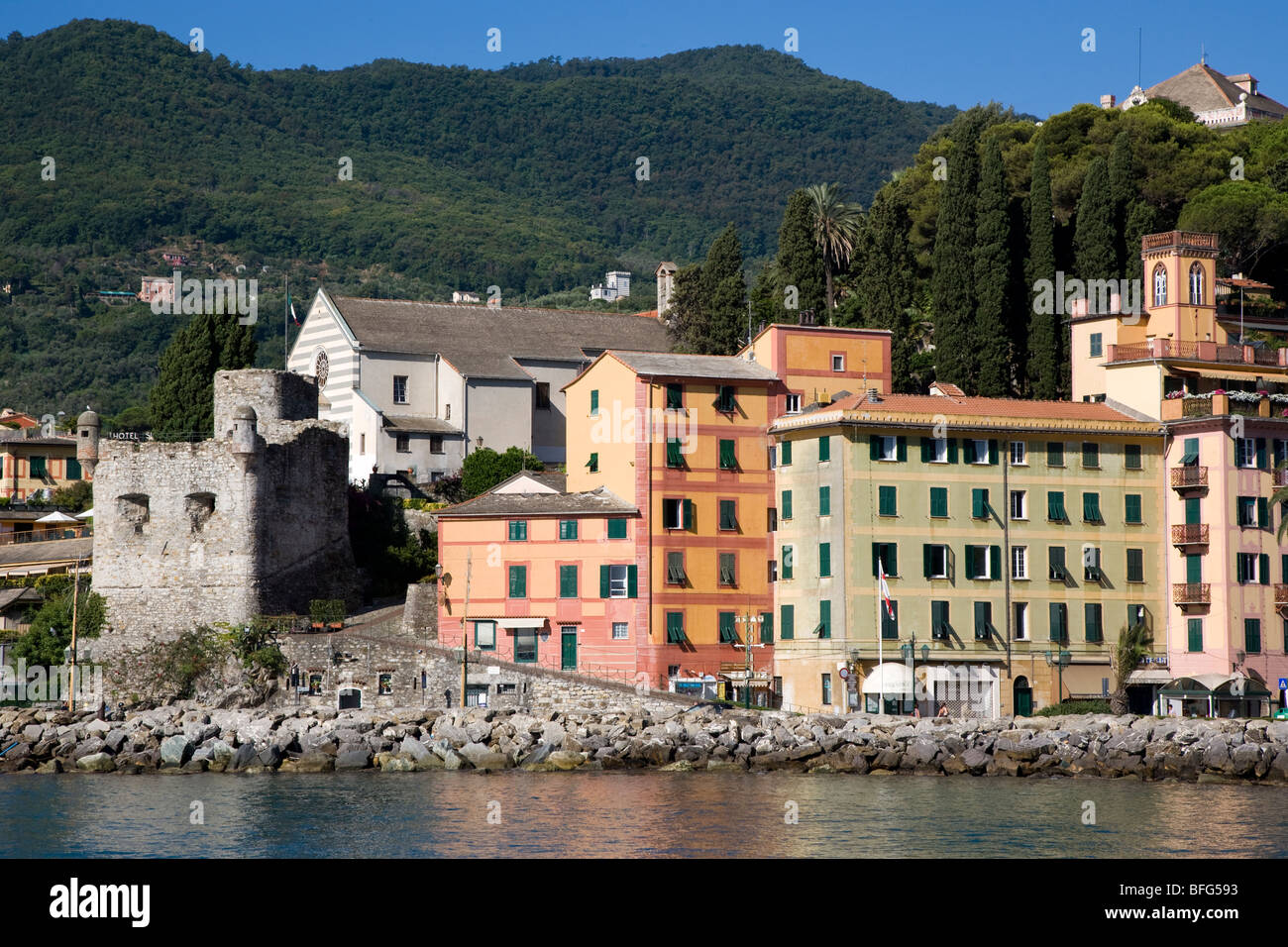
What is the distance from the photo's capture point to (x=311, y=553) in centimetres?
5869

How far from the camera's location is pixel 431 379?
243 ft

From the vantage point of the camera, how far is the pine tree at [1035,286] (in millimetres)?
Answer: 62219

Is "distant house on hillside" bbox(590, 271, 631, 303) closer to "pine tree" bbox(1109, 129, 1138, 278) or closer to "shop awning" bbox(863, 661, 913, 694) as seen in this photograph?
"pine tree" bbox(1109, 129, 1138, 278)

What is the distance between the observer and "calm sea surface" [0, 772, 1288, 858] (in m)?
31.1

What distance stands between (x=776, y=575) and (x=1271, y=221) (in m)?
27.7

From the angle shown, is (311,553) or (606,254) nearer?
(311,553)

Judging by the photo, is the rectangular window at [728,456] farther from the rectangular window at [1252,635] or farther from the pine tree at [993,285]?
the rectangular window at [1252,635]

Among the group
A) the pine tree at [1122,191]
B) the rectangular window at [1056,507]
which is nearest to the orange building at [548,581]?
the rectangular window at [1056,507]

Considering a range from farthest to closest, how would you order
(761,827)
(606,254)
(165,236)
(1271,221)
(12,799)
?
(606,254) → (165,236) → (1271,221) → (12,799) → (761,827)

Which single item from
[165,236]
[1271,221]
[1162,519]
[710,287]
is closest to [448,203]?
[165,236]

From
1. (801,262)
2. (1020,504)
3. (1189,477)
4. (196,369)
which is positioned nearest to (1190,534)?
(1189,477)

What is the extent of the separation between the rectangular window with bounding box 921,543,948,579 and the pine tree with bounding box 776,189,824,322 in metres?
18.8

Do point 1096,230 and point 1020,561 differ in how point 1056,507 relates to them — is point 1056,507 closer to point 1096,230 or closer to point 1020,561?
point 1020,561

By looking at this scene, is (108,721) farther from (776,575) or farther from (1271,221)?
(1271,221)
